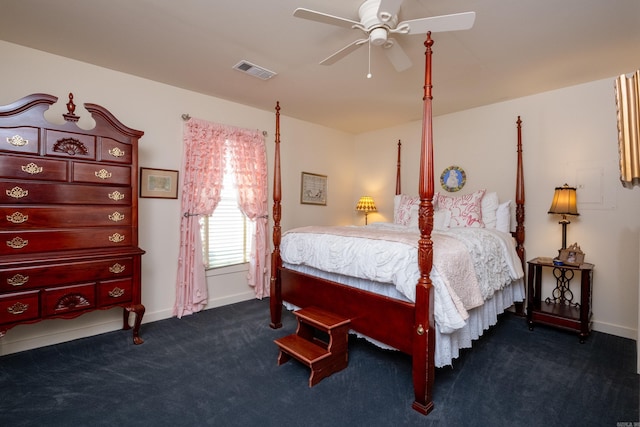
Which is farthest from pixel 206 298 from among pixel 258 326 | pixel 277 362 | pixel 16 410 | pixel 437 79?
pixel 437 79

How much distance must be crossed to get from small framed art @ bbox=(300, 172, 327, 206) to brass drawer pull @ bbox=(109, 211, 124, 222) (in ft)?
8.01

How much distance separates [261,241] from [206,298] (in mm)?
955

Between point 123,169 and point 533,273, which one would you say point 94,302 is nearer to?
point 123,169

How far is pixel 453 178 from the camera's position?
4.18 metres

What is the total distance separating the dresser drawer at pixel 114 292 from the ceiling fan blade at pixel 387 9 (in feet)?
9.22

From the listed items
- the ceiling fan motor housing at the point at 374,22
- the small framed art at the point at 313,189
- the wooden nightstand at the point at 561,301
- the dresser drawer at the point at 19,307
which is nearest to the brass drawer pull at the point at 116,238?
the dresser drawer at the point at 19,307

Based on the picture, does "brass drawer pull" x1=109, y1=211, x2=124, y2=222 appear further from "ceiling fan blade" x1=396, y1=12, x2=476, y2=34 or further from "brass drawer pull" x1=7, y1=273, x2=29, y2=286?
"ceiling fan blade" x1=396, y1=12, x2=476, y2=34

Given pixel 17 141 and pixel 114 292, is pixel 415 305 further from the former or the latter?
pixel 17 141

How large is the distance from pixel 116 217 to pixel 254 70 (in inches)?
72.3

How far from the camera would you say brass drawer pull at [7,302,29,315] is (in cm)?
221

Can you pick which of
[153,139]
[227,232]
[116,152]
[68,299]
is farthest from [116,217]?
[227,232]

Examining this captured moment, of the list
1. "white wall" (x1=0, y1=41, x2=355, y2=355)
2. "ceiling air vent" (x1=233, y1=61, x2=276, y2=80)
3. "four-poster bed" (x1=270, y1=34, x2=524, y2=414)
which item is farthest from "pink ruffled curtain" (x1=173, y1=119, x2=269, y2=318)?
"four-poster bed" (x1=270, y1=34, x2=524, y2=414)

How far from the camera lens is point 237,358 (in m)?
2.53

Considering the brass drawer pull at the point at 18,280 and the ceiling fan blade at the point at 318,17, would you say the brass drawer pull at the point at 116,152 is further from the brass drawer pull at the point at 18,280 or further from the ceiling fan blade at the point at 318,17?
the ceiling fan blade at the point at 318,17
